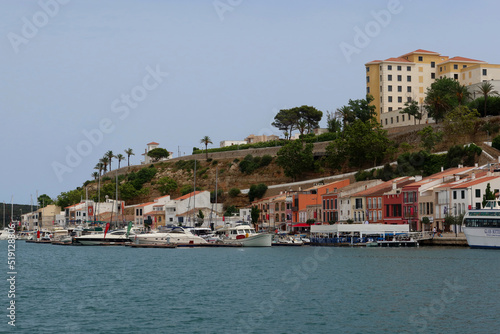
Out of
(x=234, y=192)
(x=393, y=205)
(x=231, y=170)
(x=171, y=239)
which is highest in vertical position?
(x=231, y=170)

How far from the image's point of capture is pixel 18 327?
3166 centimetres

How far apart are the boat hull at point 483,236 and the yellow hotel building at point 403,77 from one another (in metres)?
55.5

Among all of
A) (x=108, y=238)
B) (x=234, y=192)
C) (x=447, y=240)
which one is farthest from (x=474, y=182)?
(x=234, y=192)

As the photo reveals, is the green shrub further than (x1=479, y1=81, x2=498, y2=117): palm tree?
Yes

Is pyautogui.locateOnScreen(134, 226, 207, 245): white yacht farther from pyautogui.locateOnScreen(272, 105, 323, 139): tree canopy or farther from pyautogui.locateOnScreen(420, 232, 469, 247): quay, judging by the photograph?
pyautogui.locateOnScreen(272, 105, 323, 139): tree canopy

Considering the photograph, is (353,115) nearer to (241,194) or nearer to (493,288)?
(241,194)

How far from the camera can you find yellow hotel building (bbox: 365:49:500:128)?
128625mm

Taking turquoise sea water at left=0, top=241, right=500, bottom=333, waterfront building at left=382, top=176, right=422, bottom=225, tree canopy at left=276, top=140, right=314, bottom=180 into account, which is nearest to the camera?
turquoise sea water at left=0, top=241, right=500, bottom=333

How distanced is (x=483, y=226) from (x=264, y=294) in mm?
36716

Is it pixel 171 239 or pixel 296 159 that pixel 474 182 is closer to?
pixel 171 239

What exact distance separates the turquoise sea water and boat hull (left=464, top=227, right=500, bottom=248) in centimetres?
496

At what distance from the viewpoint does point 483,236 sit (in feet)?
239

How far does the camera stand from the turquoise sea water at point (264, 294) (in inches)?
1276

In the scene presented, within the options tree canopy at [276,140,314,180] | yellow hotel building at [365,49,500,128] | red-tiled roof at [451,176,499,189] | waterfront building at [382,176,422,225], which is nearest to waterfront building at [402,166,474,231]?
waterfront building at [382,176,422,225]
